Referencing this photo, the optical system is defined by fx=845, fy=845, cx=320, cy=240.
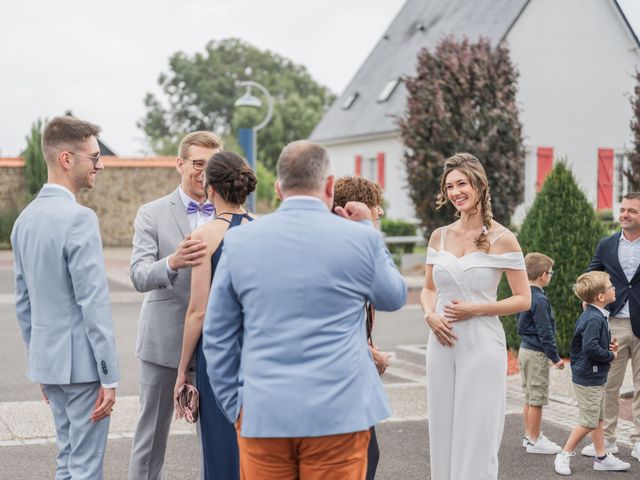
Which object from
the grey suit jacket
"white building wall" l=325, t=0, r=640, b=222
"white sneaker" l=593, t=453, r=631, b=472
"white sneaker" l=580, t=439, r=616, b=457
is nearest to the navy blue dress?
the grey suit jacket

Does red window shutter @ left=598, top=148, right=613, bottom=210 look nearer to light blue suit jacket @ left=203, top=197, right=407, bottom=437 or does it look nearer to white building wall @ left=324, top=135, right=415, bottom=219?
white building wall @ left=324, top=135, right=415, bottom=219

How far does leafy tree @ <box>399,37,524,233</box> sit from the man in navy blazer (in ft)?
22.1

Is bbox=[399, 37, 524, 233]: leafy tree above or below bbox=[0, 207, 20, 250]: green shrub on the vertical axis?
above

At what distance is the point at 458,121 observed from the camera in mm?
14320

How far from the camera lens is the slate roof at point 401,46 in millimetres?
27844

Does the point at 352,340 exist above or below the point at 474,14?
below

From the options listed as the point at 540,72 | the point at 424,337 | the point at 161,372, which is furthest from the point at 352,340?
the point at 540,72

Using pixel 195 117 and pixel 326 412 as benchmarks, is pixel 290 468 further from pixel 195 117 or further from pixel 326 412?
pixel 195 117

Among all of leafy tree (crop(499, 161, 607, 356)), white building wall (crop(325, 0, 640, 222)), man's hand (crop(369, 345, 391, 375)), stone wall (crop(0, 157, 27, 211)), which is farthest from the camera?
stone wall (crop(0, 157, 27, 211))

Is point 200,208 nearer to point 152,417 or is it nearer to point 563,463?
point 152,417

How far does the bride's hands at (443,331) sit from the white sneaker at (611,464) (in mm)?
2081

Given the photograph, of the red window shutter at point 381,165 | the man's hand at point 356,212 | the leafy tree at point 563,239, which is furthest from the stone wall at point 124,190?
the man's hand at point 356,212

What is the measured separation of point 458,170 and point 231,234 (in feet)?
7.50

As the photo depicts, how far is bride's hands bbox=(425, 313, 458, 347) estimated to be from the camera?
488 cm
